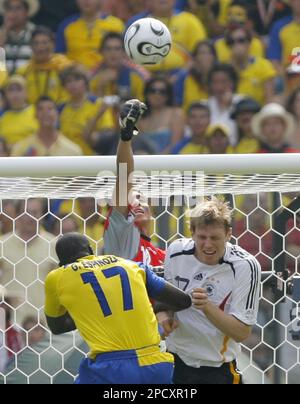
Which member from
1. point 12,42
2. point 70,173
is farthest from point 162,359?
point 12,42

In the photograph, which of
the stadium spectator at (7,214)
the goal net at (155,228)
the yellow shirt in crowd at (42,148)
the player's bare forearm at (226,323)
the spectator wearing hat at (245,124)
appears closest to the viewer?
the player's bare forearm at (226,323)

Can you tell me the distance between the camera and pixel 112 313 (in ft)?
14.3

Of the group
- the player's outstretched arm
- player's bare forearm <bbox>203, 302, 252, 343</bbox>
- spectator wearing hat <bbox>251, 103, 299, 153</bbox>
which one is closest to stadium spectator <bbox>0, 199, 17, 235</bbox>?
the player's outstretched arm

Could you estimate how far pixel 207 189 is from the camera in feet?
17.9

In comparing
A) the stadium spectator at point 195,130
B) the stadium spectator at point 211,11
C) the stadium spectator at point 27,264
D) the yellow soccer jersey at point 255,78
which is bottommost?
the stadium spectator at point 27,264

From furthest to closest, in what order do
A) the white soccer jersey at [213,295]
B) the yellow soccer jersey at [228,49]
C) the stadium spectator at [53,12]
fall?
the stadium spectator at [53,12]
the yellow soccer jersey at [228,49]
the white soccer jersey at [213,295]

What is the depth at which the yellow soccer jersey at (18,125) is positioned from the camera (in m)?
8.60

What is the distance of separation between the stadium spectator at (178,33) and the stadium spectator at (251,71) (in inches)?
13.4

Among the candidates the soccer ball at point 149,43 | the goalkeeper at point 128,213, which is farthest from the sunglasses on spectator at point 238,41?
the goalkeeper at point 128,213

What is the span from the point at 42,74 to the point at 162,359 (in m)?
5.10

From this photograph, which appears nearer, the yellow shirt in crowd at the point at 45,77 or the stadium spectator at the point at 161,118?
the stadium spectator at the point at 161,118

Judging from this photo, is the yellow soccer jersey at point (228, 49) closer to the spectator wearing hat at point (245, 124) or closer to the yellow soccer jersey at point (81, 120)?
the spectator wearing hat at point (245, 124)

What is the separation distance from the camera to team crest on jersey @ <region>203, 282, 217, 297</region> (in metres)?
4.64

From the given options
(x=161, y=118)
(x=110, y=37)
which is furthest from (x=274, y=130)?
(x=110, y=37)
